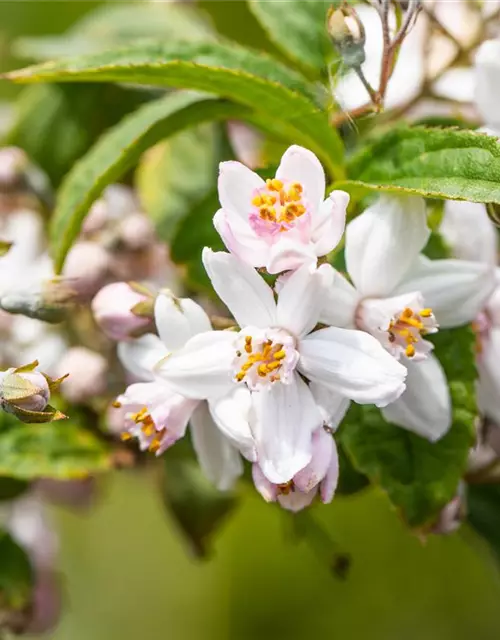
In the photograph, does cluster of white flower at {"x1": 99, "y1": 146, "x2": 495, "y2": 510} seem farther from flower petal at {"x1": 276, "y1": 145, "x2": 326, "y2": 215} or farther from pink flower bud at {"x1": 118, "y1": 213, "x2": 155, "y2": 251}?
pink flower bud at {"x1": 118, "y1": 213, "x2": 155, "y2": 251}

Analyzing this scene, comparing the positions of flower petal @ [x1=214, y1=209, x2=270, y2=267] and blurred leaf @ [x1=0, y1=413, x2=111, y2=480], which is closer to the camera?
flower petal @ [x1=214, y1=209, x2=270, y2=267]

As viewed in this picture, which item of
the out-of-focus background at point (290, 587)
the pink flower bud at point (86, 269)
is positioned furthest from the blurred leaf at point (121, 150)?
the out-of-focus background at point (290, 587)

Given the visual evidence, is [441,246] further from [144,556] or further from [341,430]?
[144,556]

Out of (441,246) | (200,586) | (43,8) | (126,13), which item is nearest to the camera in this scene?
(441,246)

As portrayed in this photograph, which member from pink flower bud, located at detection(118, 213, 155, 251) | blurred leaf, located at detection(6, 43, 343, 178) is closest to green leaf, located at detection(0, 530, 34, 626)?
pink flower bud, located at detection(118, 213, 155, 251)

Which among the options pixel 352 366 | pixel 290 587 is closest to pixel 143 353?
pixel 352 366

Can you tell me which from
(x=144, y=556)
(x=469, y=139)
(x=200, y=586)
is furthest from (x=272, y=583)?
(x=469, y=139)

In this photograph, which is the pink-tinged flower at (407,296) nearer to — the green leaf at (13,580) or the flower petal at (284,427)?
the flower petal at (284,427)
